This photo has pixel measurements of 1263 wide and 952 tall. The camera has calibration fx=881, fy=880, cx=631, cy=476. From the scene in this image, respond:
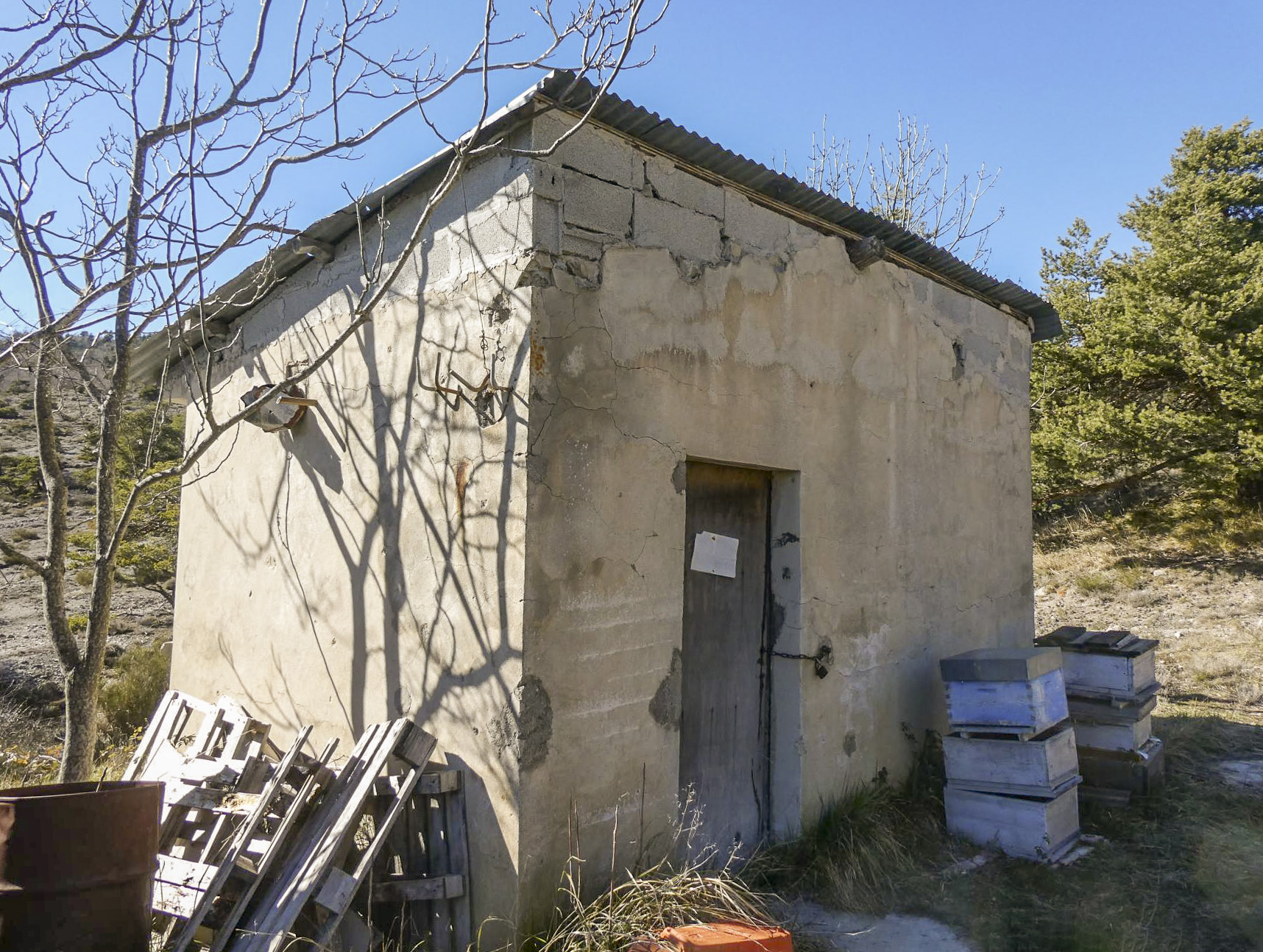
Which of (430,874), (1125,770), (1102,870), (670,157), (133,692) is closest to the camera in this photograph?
(430,874)

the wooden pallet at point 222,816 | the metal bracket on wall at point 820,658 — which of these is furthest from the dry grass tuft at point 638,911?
the metal bracket on wall at point 820,658

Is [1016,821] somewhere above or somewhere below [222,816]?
below

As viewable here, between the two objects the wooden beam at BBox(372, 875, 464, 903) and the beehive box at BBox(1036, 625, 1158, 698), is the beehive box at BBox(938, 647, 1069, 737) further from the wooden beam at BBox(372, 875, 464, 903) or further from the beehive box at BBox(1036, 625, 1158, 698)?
the wooden beam at BBox(372, 875, 464, 903)

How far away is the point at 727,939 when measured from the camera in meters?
3.03

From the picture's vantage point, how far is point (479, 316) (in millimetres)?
4078

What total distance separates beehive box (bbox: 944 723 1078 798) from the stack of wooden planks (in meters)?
3.07

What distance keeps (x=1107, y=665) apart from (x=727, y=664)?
9.13ft

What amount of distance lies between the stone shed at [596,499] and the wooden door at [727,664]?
0.02 metres

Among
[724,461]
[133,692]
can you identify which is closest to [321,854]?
[724,461]

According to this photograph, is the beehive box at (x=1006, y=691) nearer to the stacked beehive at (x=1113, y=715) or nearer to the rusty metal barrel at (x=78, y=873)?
the stacked beehive at (x=1113, y=715)

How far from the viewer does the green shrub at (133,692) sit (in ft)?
26.4

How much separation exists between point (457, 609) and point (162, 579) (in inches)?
357

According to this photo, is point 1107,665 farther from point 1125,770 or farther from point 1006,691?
point 1006,691

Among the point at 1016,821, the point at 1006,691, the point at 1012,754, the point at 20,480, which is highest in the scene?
the point at 20,480
